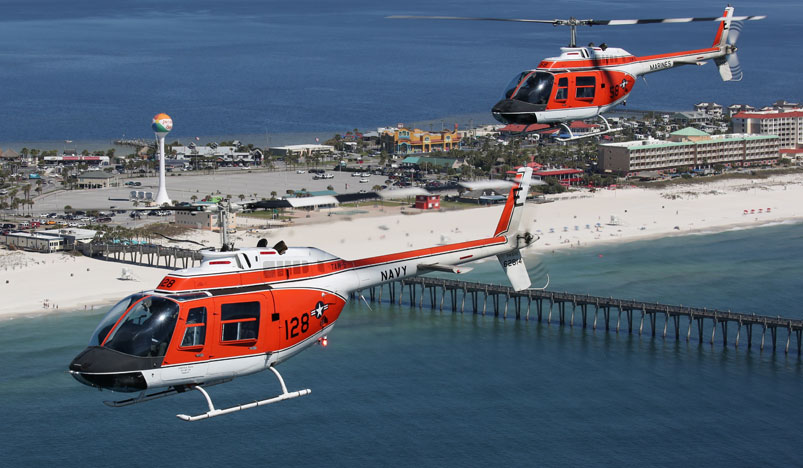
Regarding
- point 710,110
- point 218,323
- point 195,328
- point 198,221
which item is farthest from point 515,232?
point 710,110

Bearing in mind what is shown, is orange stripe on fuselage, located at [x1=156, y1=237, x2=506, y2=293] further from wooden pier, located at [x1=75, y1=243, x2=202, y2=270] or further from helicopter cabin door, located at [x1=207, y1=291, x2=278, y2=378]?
wooden pier, located at [x1=75, y1=243, x2=202, y2=270]

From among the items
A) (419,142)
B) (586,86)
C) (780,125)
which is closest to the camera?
(586,86)

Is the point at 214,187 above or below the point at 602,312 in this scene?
above

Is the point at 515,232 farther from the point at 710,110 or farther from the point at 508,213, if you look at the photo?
the point at 710,110

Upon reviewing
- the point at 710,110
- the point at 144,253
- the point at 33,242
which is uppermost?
the point at 710,110

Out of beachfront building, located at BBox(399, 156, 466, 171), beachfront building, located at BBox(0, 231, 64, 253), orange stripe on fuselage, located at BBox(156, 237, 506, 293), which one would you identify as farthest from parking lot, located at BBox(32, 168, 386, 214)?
orange stripe on fuselage, located at BBox(156, 237, 506, 293)

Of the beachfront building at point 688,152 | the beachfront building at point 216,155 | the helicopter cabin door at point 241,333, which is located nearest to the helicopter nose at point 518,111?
the helicopter cabin door at point 241,333

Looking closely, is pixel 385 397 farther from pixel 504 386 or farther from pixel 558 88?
pixel 558 88

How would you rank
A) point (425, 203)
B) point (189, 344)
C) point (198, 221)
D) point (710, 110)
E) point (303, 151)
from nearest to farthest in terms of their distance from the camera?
1. point (189, 344)
2. point (198, 221)
3. point (425, 203)
4. point (303, 151)
5. point (710, 110)
